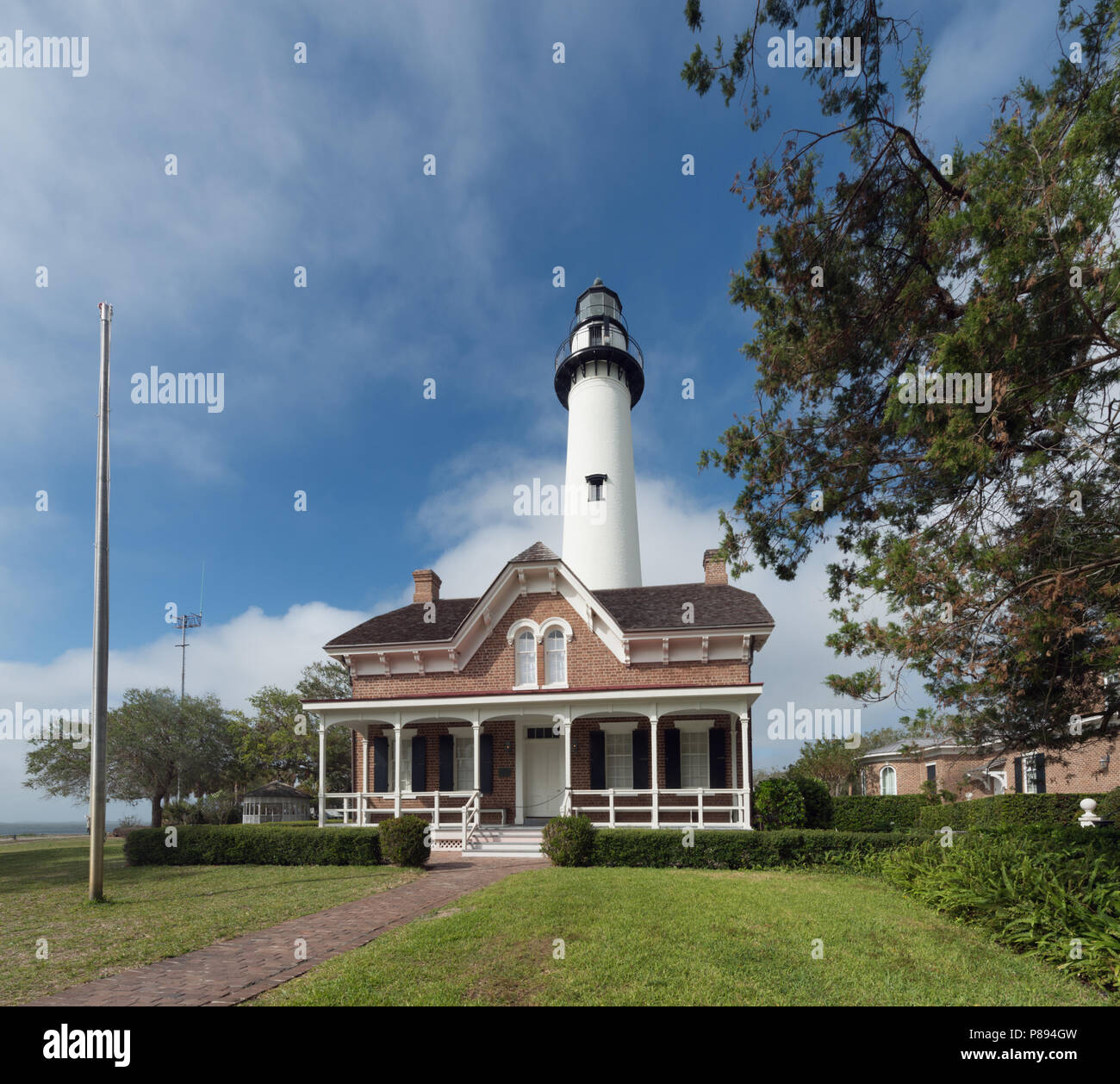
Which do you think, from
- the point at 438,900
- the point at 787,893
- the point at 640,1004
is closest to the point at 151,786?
the point at 438,900

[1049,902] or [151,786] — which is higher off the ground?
[1049,902]

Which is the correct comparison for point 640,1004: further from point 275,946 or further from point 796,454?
point 796,454

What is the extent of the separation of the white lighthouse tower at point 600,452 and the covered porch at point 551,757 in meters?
6.33

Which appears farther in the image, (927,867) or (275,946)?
(927,867)

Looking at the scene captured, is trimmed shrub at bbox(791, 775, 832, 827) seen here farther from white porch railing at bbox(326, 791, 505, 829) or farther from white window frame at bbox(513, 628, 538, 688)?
white porch railing at bbox(326, 791, 505, 829)

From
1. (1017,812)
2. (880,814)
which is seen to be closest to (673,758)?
(880,814)

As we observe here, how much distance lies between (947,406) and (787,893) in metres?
7.31

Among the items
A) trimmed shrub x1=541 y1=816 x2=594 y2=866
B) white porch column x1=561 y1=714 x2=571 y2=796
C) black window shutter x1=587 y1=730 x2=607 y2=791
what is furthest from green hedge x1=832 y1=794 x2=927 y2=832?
trimmed shrub x1=541 y1=816 x2=594 y2=866

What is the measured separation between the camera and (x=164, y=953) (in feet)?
24.9

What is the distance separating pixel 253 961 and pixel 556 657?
42.9ft

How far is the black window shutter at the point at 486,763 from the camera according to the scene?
19.2 m

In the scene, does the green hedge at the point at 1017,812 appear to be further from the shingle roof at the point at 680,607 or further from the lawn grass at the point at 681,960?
the lawn grass at the point at 681,960
